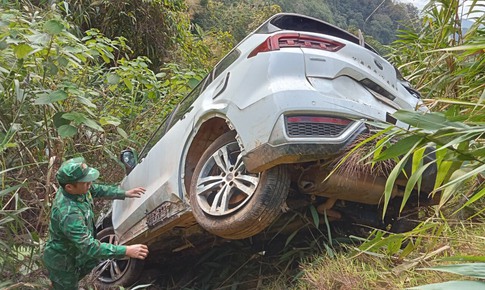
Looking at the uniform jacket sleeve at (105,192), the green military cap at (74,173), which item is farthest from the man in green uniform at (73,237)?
the uniform jacket sleeve at (105,192)

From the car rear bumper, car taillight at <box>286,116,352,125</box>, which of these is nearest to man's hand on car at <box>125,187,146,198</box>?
the car rear bumper

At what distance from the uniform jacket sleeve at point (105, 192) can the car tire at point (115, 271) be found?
90 centimetres

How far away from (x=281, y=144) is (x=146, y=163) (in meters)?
1.88

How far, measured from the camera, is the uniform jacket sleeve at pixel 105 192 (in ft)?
13.2

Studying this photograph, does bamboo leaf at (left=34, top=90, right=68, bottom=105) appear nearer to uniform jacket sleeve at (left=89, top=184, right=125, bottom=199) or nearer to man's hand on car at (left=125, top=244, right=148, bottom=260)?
uniform jacket sleeve at (left=89, top=184, right=125, bottom=199)

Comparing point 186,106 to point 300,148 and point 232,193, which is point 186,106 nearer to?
point 232,193

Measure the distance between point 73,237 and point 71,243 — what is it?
21 centimetres

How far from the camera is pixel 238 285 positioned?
4285 mm

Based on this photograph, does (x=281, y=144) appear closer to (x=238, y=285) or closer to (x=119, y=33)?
(x=238, y=285)

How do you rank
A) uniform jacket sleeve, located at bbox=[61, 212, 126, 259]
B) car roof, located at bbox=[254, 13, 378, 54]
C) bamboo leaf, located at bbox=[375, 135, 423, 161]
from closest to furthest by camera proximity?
bamboo leaf, located at bbox=[375, 135, 423, 161] < uniform jacket sleeve, located at bbox=[61, 212, 126, 259] < car roof, located at bbox=[254, 13, 378, 54]

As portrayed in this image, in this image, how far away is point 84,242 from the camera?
3318 mm

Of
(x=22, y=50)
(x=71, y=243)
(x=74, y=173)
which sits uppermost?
(x=22, y=50)

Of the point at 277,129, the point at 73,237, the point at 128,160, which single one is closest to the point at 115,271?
the point at 128,160

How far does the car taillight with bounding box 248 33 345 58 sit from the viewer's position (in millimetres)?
3174
